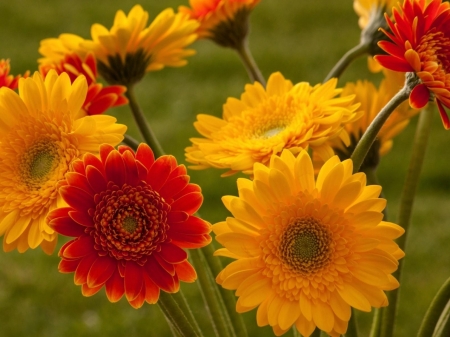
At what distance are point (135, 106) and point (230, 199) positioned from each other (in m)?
0.19

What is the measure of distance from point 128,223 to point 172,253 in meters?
0.03

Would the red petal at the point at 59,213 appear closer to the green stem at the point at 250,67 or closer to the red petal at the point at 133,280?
the red petal at the point at 133,280

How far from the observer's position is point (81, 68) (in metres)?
0.51

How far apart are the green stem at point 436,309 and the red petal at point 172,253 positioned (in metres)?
0.20

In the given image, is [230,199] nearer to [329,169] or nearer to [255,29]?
[329,169]

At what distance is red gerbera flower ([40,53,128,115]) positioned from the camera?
0.47 metres

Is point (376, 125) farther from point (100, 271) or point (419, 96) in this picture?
point (100, 271)

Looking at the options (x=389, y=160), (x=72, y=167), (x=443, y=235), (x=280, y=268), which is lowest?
(x=443, y=235)

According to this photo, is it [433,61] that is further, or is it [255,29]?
[255,29]

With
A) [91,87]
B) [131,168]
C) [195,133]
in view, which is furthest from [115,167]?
[195,133]

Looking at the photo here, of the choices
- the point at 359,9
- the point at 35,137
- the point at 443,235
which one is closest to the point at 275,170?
the point at 35,137

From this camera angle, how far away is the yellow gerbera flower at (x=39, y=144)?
0.42 m

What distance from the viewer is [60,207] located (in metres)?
0.40

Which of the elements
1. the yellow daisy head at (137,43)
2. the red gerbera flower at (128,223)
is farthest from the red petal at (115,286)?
the yellow daisy head at (137,43)
